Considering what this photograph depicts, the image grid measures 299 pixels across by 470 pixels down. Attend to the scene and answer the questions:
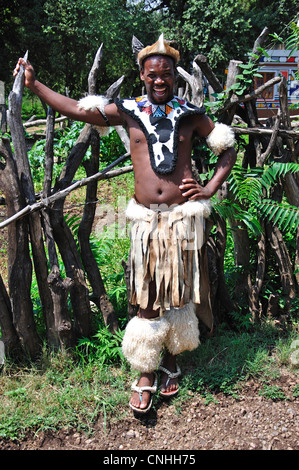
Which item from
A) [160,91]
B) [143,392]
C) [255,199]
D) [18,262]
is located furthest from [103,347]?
[160,91]

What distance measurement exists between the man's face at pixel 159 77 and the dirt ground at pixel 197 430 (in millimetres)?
1763

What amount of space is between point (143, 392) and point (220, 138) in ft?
5.00

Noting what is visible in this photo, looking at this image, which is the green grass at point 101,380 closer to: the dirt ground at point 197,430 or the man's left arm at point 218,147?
the dirt ground at point 197,430

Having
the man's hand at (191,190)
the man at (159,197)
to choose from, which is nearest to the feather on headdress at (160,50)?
the man at (159,197)

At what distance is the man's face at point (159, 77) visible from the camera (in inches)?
84.7

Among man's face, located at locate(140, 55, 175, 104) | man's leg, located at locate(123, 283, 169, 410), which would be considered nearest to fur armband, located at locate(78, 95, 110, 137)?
man's face, located at locate(140, 55, 175, 104)

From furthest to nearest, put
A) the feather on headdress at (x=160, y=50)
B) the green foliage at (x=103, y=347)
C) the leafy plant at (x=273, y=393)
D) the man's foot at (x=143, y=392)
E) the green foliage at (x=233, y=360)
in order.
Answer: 1. the green foliage at (x=103, y=347)
2. the green foliage at (x=233, y=360)
3. the leafy plant at (x=273, y=393)
4. the man's foot at (x=143, y=392)
5. the feather on headdress at (x=160, y=50)

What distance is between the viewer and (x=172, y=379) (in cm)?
251

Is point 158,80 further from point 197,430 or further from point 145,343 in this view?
point 197,430

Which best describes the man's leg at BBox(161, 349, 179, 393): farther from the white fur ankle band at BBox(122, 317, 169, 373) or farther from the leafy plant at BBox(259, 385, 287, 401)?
the leafy plant at BBox(259, 385, 287, 401)

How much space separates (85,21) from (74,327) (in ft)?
49.0

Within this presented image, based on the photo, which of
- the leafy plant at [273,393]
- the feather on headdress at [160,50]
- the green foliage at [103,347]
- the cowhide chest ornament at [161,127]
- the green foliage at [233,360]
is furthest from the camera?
the green foliage at [103,347]

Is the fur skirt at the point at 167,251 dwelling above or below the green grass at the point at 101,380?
above

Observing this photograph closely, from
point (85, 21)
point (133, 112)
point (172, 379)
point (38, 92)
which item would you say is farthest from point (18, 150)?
point (85, 21)
